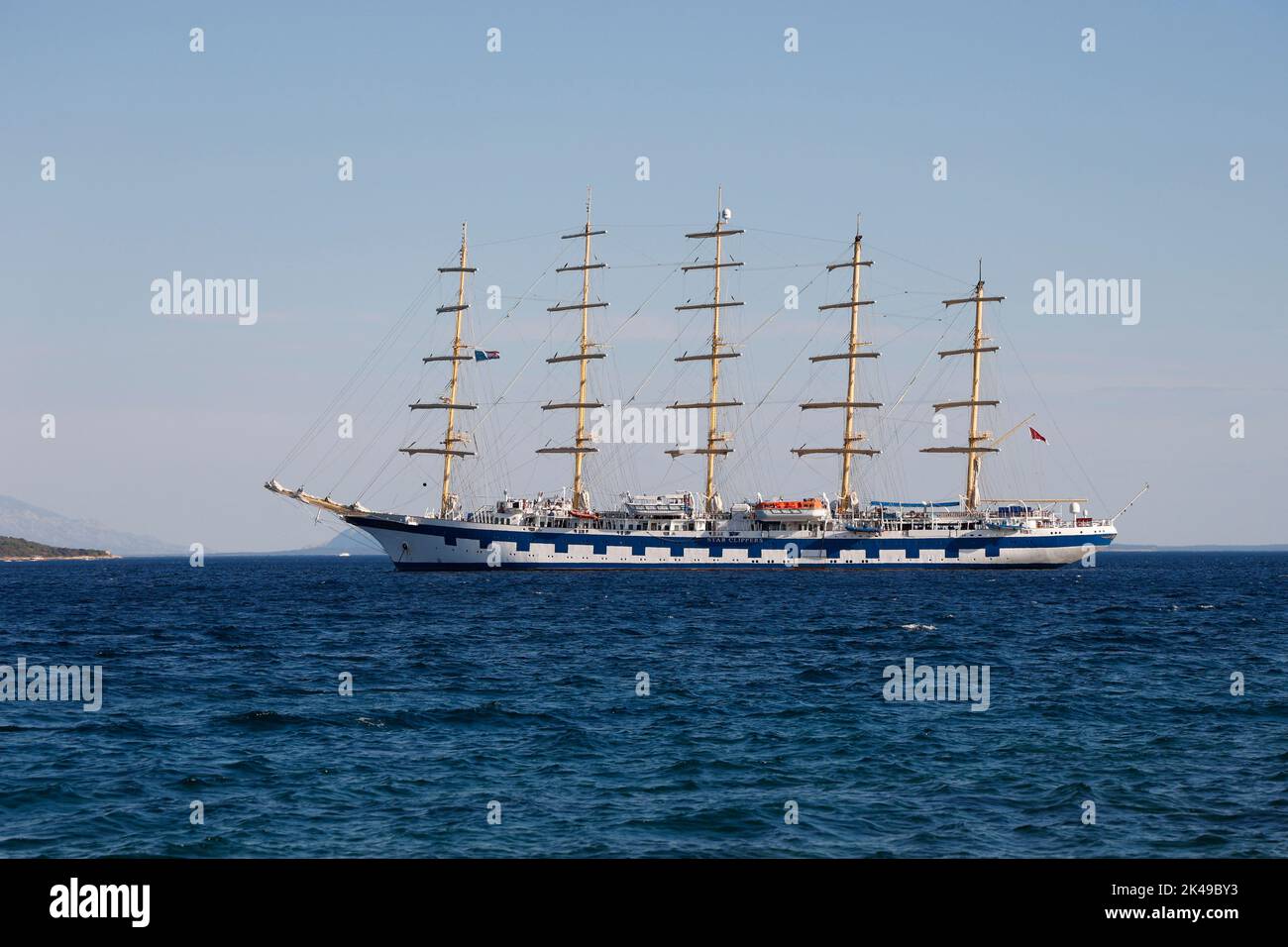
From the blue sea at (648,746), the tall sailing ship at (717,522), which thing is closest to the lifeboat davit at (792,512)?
the tall sailing ship at (717,522)

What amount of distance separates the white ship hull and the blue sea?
57055mm

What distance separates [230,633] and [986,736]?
34.3 meters

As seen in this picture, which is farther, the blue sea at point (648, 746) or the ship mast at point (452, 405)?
the ship mast at point (452, 405)

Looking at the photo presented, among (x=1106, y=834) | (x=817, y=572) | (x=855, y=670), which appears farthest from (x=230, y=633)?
(x=817, y=572)

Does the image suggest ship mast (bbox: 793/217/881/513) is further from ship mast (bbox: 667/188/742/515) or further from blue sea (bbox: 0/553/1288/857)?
blue sea (bbox: 0/553/1288/857)

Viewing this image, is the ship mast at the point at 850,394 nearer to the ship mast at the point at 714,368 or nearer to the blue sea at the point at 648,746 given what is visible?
the ship mast at the point at 714,368

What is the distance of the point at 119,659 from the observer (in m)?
37.8

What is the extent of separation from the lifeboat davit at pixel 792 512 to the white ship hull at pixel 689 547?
1.54 metres

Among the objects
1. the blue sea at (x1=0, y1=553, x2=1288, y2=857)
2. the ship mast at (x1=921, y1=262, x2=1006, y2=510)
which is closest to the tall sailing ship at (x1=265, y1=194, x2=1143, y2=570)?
the ship mast at (x1=921, y1=262, x2=1006, y2=510)

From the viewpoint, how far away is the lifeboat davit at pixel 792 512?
10975cm

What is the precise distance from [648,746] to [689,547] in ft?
278

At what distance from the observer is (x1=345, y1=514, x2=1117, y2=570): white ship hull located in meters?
106
